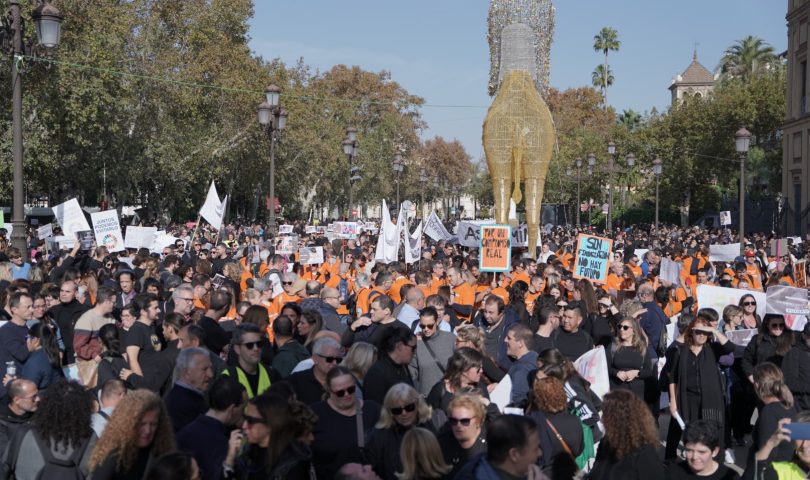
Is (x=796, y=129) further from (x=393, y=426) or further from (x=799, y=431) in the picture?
(x=393, y=426)

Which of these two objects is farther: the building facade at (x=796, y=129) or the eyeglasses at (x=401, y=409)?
the building facade at (x=796, y=129)

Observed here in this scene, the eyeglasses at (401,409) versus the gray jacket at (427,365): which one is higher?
the eyeglasses at (401,409)

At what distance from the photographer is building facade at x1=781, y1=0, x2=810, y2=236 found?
Result: 4028 cm

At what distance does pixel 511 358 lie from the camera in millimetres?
7918

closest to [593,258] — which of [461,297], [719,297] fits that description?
[461,297]

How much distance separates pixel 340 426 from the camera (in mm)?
5574

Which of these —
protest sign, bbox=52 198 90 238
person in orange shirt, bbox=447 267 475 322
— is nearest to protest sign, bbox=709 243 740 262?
person in orange shirt, bbox=447 267 475 322

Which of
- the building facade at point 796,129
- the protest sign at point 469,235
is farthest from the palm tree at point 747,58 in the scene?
the protest sign at point 469,235

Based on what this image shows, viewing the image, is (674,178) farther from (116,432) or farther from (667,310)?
(116,432)

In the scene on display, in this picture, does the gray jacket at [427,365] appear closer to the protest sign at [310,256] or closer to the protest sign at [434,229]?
the protest sign at [310,256]

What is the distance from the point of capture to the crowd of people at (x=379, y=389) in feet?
16.5

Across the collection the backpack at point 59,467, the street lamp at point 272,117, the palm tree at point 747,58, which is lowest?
the backpack at point 59,467

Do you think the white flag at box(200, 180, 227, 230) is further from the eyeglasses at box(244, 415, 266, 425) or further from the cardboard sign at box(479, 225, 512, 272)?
the eyeglasses at box(244, 415, 266, 425)

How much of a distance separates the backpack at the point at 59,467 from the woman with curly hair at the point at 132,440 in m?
0.35
